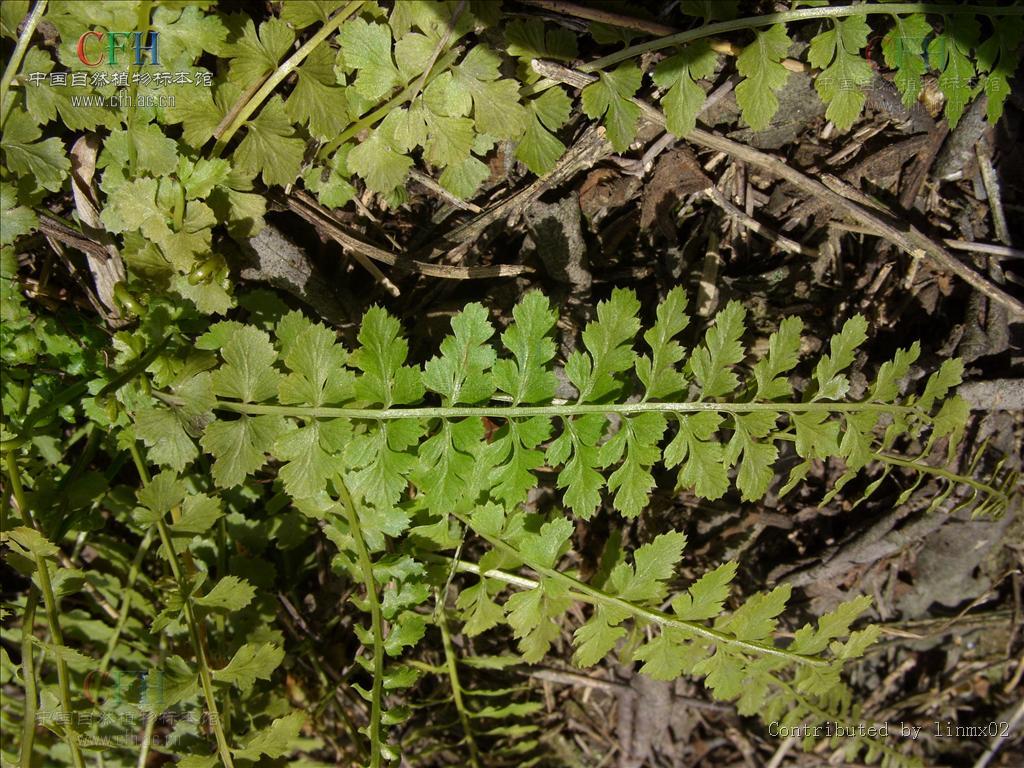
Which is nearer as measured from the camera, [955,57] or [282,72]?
[282,72]

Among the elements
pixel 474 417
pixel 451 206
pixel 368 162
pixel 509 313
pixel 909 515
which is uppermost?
pixel 368 162

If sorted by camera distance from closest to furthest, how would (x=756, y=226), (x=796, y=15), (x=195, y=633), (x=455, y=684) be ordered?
1. (x=796, y=15)
2. (x=195, y=633)
3. (x=756, y=226)
4. (x=455, y=684)

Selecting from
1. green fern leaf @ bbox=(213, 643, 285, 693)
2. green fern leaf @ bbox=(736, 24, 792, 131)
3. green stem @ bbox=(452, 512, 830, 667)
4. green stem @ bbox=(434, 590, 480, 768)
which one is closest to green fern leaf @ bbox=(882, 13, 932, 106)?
green fern leaf @ bbox=(736, 24, 792, 131)

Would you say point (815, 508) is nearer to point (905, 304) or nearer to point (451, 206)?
point (905, 304)

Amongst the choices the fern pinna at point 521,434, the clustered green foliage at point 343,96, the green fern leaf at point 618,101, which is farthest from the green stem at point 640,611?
the green fern leaf at point 618,101

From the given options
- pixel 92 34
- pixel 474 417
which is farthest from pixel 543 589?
pixel 92 34

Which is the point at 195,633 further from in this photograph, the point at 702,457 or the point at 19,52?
the point at 19,52

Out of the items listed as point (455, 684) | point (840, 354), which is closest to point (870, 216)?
point (840, 354)
